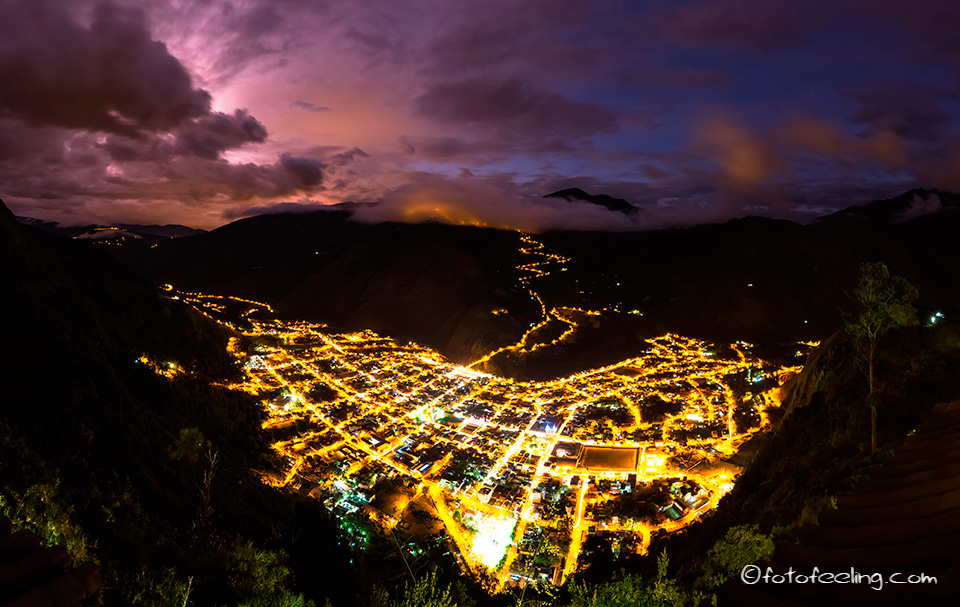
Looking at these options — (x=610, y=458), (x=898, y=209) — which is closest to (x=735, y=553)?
(x=610, y=458)

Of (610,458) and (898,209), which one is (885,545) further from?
(898,209)

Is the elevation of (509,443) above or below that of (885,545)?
below

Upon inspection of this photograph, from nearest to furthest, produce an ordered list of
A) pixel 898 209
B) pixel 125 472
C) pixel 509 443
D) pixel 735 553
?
pixel 735 553
pixel 125 472
pixel 509 443
pixel 898 209

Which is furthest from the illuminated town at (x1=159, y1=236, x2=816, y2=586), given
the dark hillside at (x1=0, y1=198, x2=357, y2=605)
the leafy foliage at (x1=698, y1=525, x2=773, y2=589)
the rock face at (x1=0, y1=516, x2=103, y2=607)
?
the rock face at (x1=0, y1=516, x2=103, y2=607)

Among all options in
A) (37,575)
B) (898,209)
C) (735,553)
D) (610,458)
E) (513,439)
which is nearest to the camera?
(37,575)

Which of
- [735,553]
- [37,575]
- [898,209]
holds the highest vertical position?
[898,209]

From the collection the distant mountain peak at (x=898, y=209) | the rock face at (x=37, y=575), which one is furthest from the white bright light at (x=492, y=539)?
the distant mountain peak at (x=898, y=209)

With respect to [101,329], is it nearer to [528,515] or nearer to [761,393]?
[528,515]
